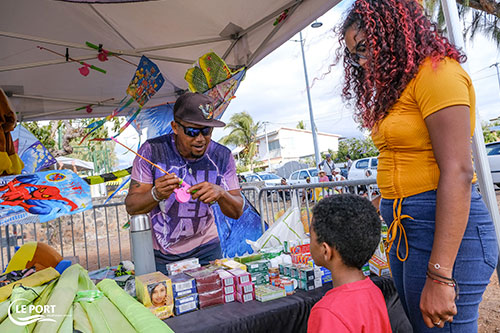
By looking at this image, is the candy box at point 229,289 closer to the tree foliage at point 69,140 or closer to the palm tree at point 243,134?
the tree foliage at point 69,140

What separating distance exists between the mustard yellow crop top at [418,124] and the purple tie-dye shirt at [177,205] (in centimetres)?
141

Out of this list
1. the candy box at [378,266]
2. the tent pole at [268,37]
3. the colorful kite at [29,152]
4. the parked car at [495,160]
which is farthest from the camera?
the parked car at [495,160]

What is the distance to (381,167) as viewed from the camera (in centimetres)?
135

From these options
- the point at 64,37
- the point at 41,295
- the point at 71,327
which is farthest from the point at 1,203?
the point at 64,37

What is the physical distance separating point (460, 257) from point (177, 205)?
1805 mm

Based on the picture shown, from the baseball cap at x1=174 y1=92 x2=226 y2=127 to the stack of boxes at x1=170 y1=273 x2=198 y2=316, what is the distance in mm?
1071

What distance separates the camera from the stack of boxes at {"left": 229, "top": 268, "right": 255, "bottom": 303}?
1.57m

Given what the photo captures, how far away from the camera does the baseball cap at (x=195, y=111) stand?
85.5 inches

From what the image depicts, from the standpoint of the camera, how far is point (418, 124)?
1.15m

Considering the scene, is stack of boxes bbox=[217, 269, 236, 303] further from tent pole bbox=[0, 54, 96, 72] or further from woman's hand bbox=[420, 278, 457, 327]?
tent pole bbox=[0, 54, 96, 72]

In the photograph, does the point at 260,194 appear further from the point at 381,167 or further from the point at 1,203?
the point at 381,167

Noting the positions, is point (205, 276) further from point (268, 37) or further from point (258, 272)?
point (268, 37)

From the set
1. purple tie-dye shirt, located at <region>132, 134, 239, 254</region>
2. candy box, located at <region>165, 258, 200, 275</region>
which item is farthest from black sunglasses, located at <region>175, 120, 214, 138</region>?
candy box, located at <region>165, 258, 200, 275</region>

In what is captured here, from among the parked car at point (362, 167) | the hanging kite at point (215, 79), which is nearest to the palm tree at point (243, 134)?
the parked car at point (362, 167)
